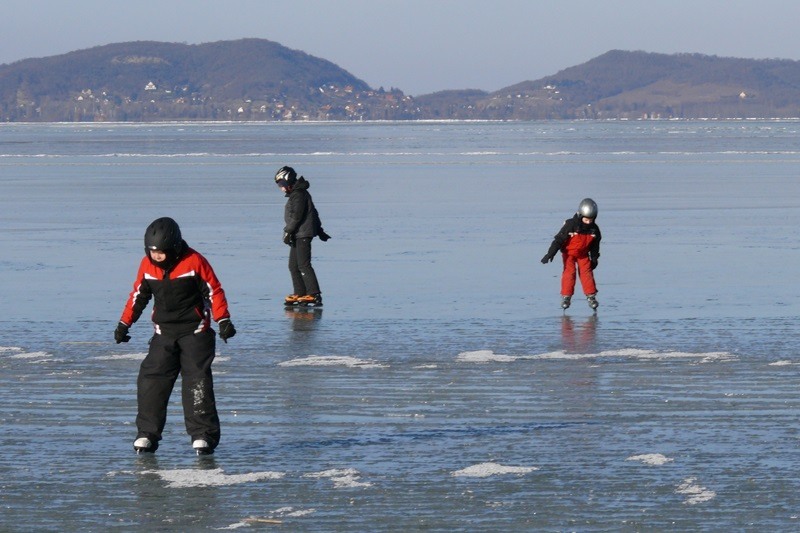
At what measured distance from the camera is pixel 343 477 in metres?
6.96

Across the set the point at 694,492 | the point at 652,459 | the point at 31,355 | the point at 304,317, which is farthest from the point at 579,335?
the point at 694,492

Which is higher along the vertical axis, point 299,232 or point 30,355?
point 299,232

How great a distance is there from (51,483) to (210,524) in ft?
3.76

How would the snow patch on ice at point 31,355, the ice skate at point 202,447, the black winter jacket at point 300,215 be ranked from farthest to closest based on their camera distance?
the black winter jacket at point 300,215 < the snow patch on ice at point 31,355 < the ice skate at point 202,447

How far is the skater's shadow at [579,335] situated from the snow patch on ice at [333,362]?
1602mm

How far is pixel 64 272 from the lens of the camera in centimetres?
1728

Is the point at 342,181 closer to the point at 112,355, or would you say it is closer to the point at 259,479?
the point at 112,355

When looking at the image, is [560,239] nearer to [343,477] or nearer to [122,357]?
[122,357]

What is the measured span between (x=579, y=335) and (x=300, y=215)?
361 centimetres

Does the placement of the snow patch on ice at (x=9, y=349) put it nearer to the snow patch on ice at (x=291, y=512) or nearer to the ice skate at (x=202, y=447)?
the ice skate at (x=202, y=447)

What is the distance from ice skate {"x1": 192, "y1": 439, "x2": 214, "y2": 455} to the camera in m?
7.41

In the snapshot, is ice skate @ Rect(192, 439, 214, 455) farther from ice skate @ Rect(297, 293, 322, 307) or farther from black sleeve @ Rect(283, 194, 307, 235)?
black sleeve @ Rect(283, 194, 307, 235)

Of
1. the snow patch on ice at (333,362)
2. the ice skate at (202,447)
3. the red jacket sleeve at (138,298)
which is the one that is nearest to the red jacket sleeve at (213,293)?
the red jacket sleeve at (138,298)

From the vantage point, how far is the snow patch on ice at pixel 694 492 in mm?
6391
